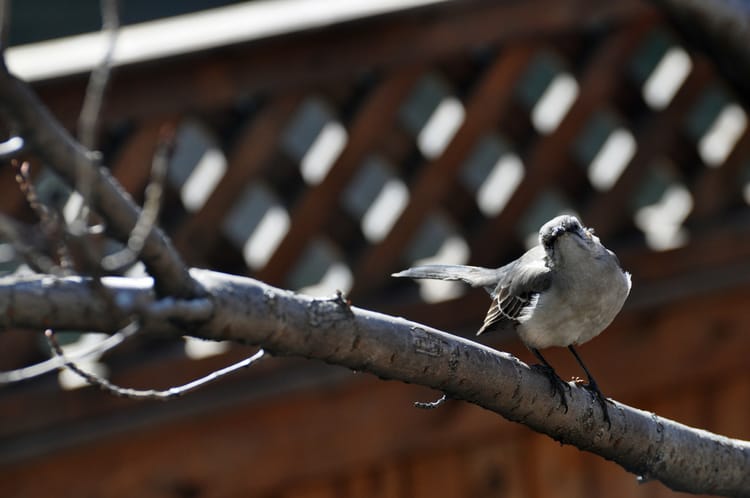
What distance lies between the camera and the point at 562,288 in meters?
2.15

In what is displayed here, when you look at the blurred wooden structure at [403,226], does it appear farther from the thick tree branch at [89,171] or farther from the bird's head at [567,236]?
the thick tree branch at [89,171]

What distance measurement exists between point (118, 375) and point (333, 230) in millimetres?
769

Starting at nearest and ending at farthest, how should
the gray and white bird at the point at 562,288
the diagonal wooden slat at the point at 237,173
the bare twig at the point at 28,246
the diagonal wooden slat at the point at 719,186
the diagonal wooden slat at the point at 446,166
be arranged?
the bare twig at the point at 28,246 < the gray and white bird at the point at 562,288 < the diagonal wooden slat at the point at 237,173 < the diagonal wooden slat at the point at 446,166 < the diagonal wooden slat at the point at 719,186

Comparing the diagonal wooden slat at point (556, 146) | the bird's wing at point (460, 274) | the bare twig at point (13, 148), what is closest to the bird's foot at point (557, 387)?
the bird's wing at point (460, 274)

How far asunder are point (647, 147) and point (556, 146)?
1.10 feet

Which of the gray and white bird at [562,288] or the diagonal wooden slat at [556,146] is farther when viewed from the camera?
the diagonal wooden slat at [556,146]

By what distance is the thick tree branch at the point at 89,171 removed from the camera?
966 millimetres

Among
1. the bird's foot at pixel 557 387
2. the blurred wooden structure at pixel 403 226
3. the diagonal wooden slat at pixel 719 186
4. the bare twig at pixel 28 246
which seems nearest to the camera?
the bare twig at pixel 28 246

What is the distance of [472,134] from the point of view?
3.32 m

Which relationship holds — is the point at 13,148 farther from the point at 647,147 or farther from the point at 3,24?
the point at 647,147

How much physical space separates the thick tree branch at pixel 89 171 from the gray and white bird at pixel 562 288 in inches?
39.9

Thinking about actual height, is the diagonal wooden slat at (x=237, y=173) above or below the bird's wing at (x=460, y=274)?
above

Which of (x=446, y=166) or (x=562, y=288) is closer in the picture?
(x=562, y=288)

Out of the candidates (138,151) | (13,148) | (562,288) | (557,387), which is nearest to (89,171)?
(13,148)
